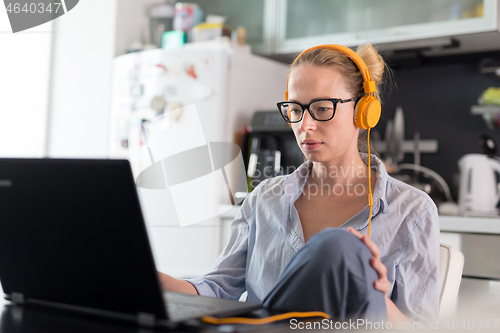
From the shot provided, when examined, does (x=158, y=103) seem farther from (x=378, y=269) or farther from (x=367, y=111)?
(x=378, y=269)

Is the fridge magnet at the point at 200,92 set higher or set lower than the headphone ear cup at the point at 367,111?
higher

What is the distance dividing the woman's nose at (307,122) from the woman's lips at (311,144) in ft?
0.10

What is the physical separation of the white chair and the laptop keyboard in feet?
1.88

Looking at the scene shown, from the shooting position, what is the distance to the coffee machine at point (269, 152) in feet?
7.71

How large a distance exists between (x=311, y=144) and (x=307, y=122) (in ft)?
0.17

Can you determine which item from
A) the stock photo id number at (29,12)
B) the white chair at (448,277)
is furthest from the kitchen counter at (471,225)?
the stock photo id number at (29,12)

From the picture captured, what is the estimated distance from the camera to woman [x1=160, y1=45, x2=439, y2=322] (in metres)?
1.02

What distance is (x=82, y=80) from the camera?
9.35 ft

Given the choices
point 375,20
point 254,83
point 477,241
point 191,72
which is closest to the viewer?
point 477,241

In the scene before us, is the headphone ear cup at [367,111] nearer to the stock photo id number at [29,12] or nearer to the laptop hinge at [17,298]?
the laptop hinge at [17,298]

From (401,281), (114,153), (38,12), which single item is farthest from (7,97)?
(401,281)

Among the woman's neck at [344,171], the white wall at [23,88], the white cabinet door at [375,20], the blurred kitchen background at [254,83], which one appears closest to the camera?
the woman's neck at [344,171]

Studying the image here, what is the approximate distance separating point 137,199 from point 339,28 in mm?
2051

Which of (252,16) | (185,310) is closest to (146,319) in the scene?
(185,310)
